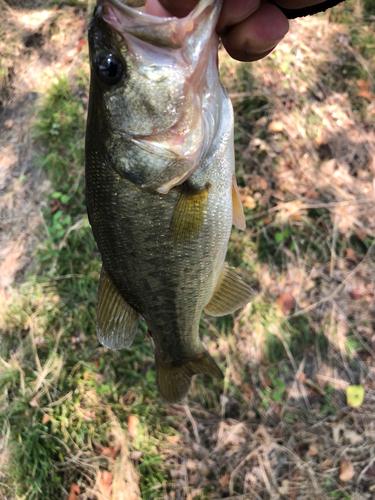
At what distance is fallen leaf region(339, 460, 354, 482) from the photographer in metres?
2.34

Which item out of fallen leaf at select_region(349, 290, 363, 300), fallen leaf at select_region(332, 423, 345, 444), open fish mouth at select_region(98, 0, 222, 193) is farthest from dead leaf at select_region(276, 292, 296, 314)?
open fish mouth at select_region(98, 0, 222, 193)

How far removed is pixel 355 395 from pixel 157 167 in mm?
2472

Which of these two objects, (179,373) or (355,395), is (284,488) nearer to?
(355,395)

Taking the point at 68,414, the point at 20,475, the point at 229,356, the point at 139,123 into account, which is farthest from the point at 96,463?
the point at 139,123

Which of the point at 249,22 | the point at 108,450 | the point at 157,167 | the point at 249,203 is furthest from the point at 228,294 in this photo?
the point at 108,450

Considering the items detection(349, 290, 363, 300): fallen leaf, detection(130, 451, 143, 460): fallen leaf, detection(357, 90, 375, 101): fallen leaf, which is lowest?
detection(130, 451, 143, 460): fallen leaf

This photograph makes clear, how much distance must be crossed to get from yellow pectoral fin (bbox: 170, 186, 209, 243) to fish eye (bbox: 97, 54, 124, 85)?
42 centimetres

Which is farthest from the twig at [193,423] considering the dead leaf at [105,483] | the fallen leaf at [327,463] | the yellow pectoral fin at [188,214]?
the yellow pectoral fin at [188,214]

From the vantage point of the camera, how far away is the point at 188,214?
46.1 inches

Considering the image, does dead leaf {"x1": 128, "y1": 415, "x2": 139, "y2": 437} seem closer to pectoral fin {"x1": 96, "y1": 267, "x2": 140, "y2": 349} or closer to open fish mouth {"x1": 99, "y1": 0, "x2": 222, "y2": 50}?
pectoral fin {"x1": 96, "y1": 267, "x2": 140, "y2": 349}

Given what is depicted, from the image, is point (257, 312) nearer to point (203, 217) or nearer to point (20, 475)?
point (203, 217)

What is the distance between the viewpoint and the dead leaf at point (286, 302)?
2.63m

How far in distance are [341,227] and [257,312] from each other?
1.04 metres

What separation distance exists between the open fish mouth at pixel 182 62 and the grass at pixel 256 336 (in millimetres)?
1715
